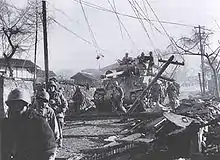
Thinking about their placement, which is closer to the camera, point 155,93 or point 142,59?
point 155,93

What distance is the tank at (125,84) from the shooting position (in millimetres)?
22342

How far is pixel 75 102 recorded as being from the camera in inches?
861

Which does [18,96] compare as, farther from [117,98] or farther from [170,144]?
[117,98]

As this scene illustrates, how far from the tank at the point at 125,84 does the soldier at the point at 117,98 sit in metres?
0.68

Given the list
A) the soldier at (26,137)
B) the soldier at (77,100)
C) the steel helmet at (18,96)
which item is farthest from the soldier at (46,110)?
the soldier at (77,100)

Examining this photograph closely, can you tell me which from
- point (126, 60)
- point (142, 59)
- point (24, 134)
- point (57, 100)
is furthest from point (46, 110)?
point (126, 60)

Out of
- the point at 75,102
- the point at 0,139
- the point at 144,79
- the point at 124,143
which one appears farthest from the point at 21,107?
the point at 144,79

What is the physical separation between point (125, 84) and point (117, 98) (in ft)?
13.5

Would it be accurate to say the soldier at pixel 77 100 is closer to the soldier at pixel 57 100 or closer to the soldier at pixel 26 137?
the soldier at pixel 57 100

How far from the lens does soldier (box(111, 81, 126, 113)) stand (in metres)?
20.8

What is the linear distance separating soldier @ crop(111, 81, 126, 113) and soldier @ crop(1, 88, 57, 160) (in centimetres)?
1668

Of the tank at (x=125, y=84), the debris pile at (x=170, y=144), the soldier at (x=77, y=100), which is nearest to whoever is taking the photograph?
the debris pile at (x=170, y=144)

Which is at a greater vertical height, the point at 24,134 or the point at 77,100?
the point at 77,100

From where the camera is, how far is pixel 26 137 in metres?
4.02
